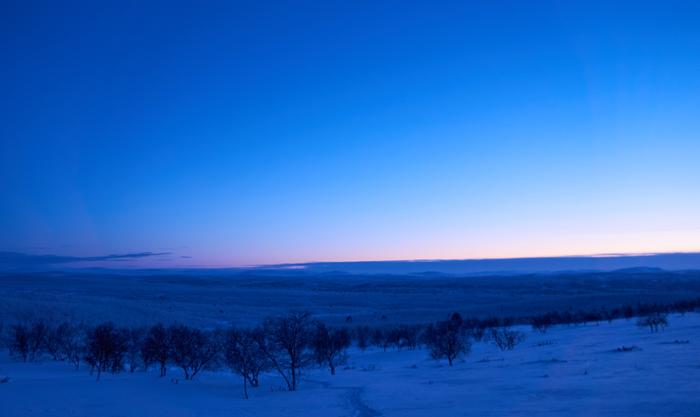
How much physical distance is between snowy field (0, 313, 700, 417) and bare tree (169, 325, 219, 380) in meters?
0.59

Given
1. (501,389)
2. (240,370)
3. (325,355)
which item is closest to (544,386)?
(501,389)

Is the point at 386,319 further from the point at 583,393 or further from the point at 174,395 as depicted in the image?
the point at 583,393

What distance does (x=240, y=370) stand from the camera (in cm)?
1574

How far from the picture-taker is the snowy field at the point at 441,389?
30.4ft

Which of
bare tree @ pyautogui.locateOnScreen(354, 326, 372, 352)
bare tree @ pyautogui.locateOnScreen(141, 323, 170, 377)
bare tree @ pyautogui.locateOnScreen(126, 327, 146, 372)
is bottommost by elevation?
bare tree @ pyautogui.locateOnScreen(354, 326, 372, 352)

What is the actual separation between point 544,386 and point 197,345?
43.2 feet

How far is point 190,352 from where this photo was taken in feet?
59.6

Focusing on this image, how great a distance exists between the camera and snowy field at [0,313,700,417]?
926 cm

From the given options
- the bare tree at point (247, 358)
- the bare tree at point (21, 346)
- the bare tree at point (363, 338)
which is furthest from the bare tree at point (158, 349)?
the bare tree at point (363, 338)

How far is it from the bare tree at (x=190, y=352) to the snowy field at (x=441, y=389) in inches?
23.2

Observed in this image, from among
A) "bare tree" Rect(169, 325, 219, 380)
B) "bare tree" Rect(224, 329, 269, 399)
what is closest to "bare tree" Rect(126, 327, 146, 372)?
"bare tree" Rect(169, 325, 219, 380)

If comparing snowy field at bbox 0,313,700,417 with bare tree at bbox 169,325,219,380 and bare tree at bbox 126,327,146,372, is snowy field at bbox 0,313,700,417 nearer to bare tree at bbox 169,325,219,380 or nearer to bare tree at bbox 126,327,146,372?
bare tree at bbox 169,325,219,380

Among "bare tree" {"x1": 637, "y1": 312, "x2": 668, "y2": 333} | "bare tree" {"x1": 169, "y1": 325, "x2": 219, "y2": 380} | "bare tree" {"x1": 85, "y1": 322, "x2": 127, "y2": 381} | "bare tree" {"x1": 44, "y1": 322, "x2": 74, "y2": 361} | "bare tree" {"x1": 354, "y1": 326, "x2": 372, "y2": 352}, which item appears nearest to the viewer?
"bare tree" {"x1": 169, "y1": 325, "x2": 219, "y2": 380}

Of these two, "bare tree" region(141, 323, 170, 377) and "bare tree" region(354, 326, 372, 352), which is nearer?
"bare tree" region(141, 323, 170, 377)
